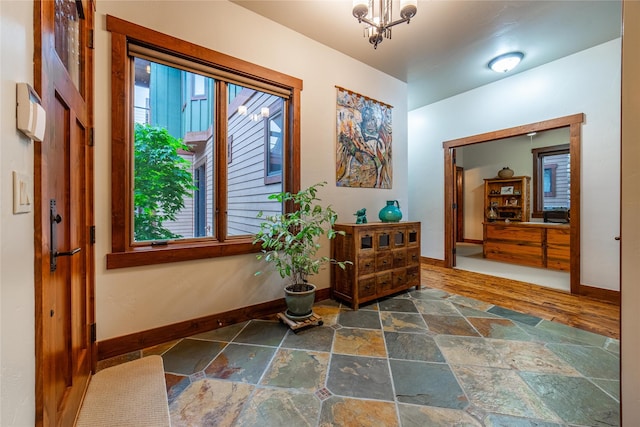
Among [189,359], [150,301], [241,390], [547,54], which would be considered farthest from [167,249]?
Result: [547,54]

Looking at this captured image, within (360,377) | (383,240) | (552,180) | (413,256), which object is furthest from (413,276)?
(552,180)

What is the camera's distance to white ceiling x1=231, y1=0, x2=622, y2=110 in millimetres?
2453

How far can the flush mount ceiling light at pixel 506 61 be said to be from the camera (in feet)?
10.6

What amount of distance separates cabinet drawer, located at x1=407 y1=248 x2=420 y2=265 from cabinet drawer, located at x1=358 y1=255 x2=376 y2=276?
0.62 metres

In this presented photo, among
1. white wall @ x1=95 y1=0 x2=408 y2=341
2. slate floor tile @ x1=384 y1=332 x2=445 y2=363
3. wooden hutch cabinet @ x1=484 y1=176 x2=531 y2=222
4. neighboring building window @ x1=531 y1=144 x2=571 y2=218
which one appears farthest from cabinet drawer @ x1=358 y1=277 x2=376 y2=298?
neighboring building window @ x1=531 y1=144 x2=571 y2=218

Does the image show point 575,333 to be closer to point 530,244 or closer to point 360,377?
point 360,377

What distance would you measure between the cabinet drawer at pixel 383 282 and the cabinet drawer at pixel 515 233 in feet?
11.1

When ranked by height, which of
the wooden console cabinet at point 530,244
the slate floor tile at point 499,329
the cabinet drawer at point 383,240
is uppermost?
the cabinet drawer at point 383,240

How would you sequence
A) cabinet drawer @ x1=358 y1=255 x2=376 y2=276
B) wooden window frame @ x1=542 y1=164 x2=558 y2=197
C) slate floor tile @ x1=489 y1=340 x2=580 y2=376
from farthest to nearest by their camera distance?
wooden window frame @ x1=542 y1=164 x2=558 y2=197 → cabinet drawer @ x1=358 y1=255 x2=376 y2=276 → slate floor tile @ x1=489 y1=340 x2=580 y2=376

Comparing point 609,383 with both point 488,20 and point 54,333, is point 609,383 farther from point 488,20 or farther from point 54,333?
point 488,20

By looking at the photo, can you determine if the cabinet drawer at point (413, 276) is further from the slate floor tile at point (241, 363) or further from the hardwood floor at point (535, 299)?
the slate floor tile at point (241, 363)

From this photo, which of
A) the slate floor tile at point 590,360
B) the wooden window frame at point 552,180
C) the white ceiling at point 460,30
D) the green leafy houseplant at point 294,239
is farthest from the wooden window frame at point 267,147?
the wooden window frame at point 552,180

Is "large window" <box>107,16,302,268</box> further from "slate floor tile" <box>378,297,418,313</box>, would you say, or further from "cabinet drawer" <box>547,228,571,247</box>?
"cabinet drawer" <box>547,228,571,247</box>

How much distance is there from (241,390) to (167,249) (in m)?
1.18
